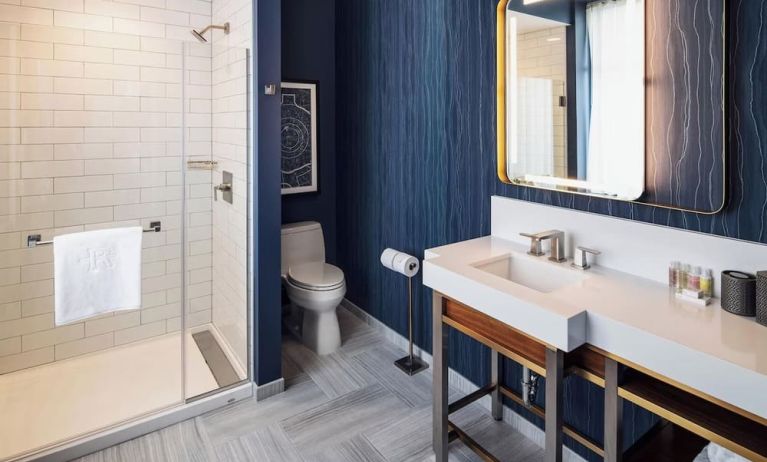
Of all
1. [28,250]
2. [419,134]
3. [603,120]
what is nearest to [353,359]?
[419,134]

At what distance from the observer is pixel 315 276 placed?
3.02 m

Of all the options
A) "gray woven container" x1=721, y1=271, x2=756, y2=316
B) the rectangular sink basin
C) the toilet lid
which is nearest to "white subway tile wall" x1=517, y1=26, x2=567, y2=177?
the rectangular sink basin

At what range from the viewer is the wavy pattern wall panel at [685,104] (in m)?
1.43

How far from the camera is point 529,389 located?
198cm

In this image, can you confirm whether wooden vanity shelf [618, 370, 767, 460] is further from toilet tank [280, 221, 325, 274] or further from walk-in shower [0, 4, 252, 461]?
toilet tank [280, 221, 325, 274]

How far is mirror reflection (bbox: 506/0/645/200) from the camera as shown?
1.64 meters

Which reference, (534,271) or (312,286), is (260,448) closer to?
(312,286)

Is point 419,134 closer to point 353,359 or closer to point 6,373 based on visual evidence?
point 353,359

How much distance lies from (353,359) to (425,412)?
0.69 meters

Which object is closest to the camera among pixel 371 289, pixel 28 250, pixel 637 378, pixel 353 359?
pixel 637 378

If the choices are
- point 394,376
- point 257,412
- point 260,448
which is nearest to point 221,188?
point 257,412

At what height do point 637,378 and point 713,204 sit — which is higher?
point 713,204

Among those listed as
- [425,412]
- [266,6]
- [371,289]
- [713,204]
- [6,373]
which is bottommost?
[425,412]

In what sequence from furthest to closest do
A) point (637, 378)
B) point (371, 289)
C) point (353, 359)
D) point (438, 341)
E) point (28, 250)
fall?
point (371, 289) < point (353, 359) < point (28, 250) < point (438, 341) < point (637, 378)
